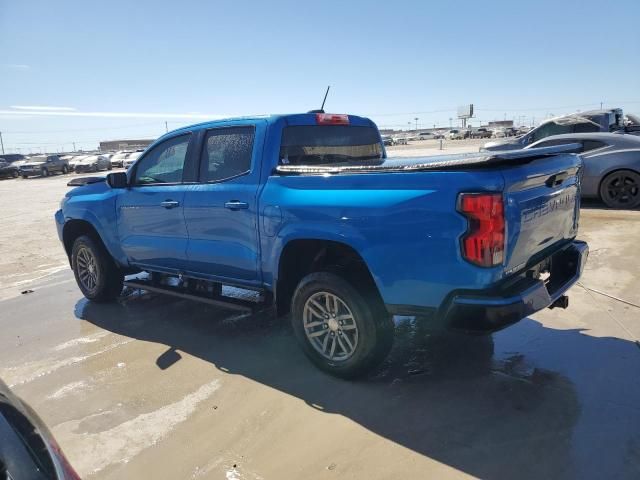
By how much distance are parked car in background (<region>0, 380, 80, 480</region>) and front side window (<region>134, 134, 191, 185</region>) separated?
3.28 metres

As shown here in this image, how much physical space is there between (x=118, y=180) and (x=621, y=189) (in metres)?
8.96

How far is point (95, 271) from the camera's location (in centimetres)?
590

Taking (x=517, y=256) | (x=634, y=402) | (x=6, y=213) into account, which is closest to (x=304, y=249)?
(x=517, y=256)

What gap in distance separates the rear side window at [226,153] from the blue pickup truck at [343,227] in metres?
0.01

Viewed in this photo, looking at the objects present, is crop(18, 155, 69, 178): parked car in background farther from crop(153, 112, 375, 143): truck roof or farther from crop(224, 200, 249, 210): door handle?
crop(224, 200, 249, 210): door handle

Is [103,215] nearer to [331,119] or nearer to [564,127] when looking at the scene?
[331,119]

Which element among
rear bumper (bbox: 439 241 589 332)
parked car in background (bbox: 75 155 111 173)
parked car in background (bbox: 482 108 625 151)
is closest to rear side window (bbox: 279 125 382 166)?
rear bumper (bbox: 439 241 589 332)

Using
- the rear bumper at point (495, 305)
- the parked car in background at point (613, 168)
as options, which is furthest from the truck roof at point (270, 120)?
the parked car in background at point (613, 168)

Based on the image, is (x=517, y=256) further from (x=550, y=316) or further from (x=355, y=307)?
(x=550, y=316)

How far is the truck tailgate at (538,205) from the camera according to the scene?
2969mm

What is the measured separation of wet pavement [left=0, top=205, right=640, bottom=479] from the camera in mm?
2838

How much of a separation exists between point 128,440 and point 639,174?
9.76 m

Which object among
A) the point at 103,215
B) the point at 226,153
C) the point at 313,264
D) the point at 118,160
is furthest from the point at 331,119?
the point at 118,160

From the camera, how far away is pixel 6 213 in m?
15.4
